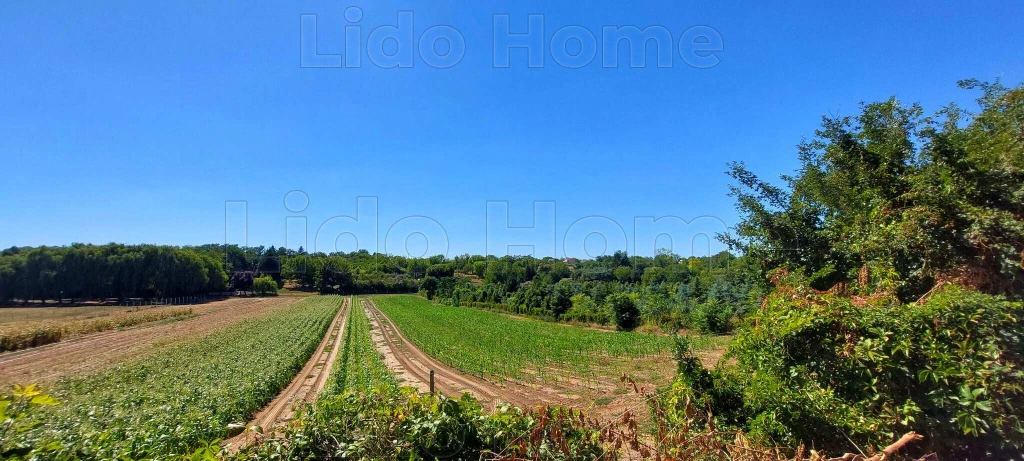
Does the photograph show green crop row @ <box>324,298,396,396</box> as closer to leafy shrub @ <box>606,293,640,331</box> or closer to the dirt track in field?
the dirt track in field

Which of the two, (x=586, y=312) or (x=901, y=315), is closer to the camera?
(x=901, y=315)

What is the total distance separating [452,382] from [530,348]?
8141 mm

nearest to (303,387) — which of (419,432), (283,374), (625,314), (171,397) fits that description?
(283,374)

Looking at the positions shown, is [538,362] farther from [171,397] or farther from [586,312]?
[586,312]

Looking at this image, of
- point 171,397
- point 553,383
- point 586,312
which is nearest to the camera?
point 171,397

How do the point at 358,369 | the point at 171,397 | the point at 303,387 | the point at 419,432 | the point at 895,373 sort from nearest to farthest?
the point at 419,432
the point at 895,373
the point at 171,397
the point at 303,387
the point at 358,369

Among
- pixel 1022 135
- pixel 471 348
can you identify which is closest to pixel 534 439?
pixel 1022 135

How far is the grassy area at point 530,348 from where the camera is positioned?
59.2ft

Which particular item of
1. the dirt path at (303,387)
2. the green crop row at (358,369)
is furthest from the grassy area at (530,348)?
the dirt path at (303,387)

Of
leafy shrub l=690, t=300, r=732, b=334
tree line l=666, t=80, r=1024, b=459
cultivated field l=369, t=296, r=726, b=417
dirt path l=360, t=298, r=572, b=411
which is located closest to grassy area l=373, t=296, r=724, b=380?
cultivated field l=369, t=296, r=726, b=417

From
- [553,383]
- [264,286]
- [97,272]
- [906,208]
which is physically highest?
[906,208]

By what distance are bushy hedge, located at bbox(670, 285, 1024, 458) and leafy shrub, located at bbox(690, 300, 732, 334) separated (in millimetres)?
26129

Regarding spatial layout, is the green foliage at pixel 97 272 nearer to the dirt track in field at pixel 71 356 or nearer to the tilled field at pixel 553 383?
the dirt track in field at pixel 71 356

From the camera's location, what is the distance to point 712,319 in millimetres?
28391
